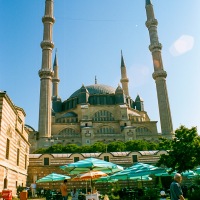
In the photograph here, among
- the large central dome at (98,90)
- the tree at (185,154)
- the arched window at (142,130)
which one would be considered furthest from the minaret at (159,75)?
the tree at (185,154)

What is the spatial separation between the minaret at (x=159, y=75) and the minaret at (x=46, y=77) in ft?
64.7

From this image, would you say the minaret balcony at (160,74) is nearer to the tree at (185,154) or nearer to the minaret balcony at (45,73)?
the minaret balcony at (45,73)

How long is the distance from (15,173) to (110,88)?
50.0m

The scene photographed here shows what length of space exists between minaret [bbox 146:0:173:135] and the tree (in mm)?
31746

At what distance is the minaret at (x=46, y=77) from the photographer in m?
44.2

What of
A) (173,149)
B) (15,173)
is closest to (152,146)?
(173,149)

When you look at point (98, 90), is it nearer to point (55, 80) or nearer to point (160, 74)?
point (55, 80)

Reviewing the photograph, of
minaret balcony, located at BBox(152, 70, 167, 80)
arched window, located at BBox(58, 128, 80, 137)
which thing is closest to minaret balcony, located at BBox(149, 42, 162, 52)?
minaret balcony, located at BBox(152, 70, 167, 80)

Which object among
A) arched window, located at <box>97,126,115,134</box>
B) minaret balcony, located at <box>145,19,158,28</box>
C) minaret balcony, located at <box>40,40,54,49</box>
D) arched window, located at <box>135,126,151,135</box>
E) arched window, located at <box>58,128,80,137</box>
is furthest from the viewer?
arched window, located at <box>135,126,151,135</box>

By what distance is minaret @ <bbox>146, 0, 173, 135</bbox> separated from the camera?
1829 inches

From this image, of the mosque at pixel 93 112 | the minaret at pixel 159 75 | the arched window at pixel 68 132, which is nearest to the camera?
the mosque at pixel 93 112

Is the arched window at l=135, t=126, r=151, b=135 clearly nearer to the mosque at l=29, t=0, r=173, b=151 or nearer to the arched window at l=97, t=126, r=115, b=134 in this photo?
the mosque at l=29, t=0, r=173, b=151

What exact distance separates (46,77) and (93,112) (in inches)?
562

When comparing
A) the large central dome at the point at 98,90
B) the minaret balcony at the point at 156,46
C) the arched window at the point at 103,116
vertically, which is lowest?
the arched window at the point at 103,116
